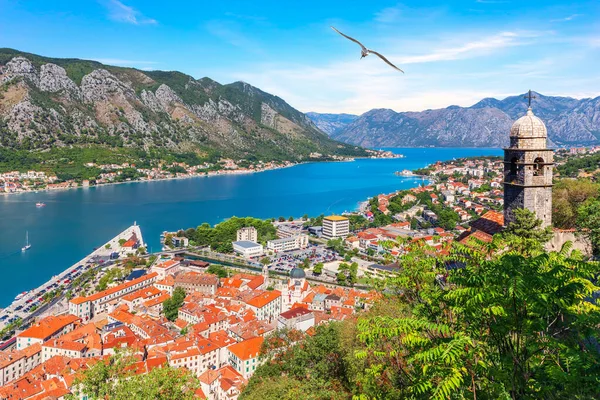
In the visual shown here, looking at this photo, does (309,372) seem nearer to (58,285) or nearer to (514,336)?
(514,336)

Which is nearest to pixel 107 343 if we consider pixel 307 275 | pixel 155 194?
pixel 307 275

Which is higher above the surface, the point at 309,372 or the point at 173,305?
the point at 309,372

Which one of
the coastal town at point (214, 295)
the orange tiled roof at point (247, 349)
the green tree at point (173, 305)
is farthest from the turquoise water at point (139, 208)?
the orange tiled roof at point (247, 349)

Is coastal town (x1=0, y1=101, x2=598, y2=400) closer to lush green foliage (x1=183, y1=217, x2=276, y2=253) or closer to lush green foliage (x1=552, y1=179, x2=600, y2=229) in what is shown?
lush green foliage (x1=183, y1=217, x2=276, y2=253)

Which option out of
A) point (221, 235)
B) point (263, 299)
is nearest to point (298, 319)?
point (263, 299)

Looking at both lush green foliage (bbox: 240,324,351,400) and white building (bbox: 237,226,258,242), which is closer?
lush green foliage (bbox: 240,324,351,400)

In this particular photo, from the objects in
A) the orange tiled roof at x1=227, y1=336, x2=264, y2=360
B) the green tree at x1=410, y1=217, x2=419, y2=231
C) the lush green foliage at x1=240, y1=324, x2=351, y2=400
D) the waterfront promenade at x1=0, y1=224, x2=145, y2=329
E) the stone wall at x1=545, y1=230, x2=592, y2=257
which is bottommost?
the waterfront promenade at x1=0, y1=224, x2=145, y2=329

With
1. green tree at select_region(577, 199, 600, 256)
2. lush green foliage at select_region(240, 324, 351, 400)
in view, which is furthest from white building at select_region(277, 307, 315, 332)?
green tree at select_region(577, 199, 600, 256)
